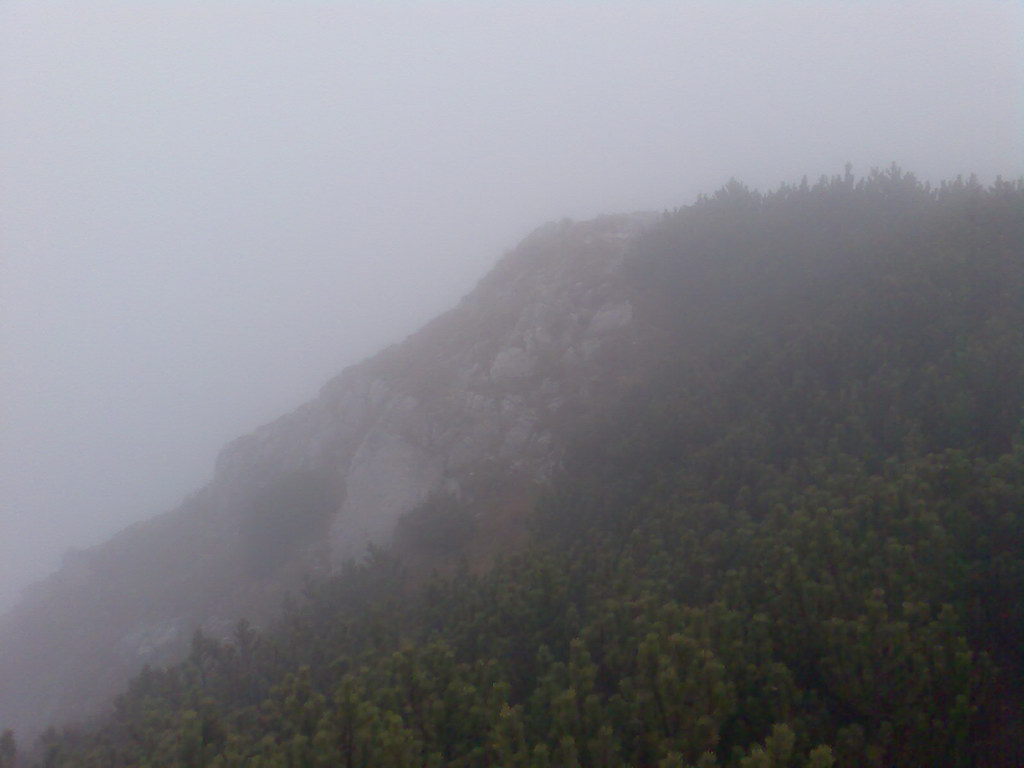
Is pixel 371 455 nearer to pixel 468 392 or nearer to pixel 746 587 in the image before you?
pixel 468 392

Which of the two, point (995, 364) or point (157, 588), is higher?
point (157, 588)

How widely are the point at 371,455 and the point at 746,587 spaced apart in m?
17.3

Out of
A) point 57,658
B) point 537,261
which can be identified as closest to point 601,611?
point 537,261

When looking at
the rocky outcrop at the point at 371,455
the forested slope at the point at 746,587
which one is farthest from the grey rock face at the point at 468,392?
the forested slope at the point at 746,587

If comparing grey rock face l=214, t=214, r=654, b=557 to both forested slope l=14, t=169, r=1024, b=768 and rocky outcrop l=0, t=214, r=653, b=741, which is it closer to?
rocky outcrop l=0, t=214, r=653, b=741

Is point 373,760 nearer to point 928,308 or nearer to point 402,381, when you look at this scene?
point 928,308

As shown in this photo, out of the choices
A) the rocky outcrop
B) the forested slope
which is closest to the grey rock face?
the rocky outcrop

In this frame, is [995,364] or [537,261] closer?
[995,364]

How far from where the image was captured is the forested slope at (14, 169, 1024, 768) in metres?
5.91

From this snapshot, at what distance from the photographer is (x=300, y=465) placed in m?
26.4

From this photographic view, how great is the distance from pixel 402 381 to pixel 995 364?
19331mm

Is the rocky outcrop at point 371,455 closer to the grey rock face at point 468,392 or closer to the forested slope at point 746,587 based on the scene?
the grey rock face at point 468,392

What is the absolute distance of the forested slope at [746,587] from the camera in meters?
5.91

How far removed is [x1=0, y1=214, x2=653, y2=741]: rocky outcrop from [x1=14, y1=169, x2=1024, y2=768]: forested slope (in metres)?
2.73
